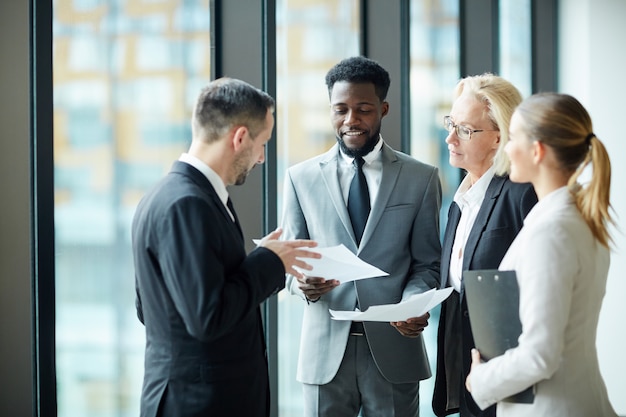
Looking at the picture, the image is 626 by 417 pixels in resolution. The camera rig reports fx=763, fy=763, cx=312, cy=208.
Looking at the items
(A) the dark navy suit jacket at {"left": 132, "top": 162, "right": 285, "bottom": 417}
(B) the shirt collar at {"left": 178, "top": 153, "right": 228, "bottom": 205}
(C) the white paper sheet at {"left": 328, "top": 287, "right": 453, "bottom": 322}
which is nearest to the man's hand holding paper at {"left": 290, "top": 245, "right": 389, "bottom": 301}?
(C) the white paper sheet at {"left": 328, "top": 287, "right": 453, "bottom": 322}

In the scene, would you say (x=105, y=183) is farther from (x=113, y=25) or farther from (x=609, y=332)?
(x=609, y=332)

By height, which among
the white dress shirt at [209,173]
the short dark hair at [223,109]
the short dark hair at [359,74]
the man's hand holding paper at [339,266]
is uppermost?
the short dark hair at [359,74]

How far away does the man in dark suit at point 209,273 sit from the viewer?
1708 millimetres

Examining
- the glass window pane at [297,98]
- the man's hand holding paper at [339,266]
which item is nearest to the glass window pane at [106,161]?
the glass window pane at [297,98]

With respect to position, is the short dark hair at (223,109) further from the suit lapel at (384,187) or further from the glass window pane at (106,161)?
the glass window pane at (106,161)

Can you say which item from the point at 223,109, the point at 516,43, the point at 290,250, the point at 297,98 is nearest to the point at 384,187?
the point at 290,250

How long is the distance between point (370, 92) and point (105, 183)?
106cm

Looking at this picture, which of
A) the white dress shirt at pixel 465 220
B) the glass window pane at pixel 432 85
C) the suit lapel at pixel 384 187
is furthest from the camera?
the glass window pane at pixel 432 85

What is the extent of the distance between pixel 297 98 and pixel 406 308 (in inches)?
66.0

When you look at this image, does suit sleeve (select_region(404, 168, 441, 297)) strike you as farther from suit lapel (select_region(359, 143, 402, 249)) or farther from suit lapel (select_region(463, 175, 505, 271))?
suit lapel (select_region(463, 175, 505, 271))

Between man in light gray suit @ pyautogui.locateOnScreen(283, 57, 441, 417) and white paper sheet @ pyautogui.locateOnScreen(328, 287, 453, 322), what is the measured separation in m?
0.18

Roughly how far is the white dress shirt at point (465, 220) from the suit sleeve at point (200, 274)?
841 millimetres

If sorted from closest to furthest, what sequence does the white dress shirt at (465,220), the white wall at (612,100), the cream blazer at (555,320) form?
1. the cream blazer at (555,320)
2. the white dress shirt at (465,220)
3. the white wall at (612,100)

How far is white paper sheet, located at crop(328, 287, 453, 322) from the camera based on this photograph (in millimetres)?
2162
